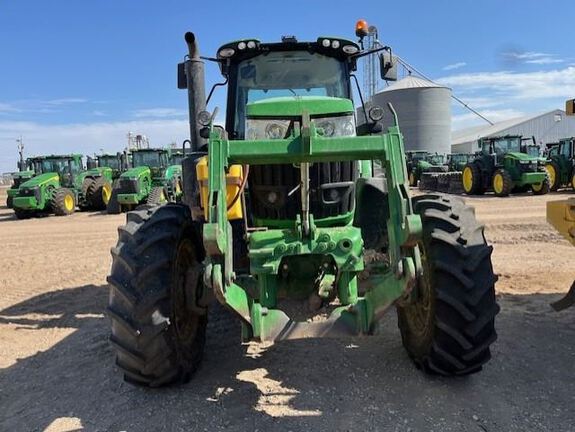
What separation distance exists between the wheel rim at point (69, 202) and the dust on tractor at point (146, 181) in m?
1.59

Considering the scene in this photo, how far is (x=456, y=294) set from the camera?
3414 millimetres

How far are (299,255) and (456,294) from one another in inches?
41.8

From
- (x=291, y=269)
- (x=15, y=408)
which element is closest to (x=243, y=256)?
(x=291, y=269)

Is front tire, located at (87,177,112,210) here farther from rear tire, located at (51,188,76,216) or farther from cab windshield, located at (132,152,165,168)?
cab windshield, located at (132,152,165,168)

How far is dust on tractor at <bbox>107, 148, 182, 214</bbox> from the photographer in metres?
17.5

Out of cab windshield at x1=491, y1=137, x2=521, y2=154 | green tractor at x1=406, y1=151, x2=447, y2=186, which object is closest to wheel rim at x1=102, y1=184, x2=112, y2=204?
green tractor at x1=406, y1=151, x2=447, y2=186

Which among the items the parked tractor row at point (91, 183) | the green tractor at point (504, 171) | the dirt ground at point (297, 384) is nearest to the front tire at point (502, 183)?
the green tractor at point (504, 171)

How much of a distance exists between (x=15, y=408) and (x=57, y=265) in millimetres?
5769

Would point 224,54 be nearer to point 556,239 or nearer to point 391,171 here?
point 391,171

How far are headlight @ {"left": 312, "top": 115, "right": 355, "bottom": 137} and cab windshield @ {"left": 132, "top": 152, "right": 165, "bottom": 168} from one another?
668 inches

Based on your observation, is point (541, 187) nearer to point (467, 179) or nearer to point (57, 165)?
point (467, 179)

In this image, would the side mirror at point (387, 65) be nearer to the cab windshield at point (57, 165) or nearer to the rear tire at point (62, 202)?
the rear tire at point (62, 202)

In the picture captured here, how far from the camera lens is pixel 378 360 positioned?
414cm

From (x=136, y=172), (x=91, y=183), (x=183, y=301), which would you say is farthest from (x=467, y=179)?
(x=183, y=301)
